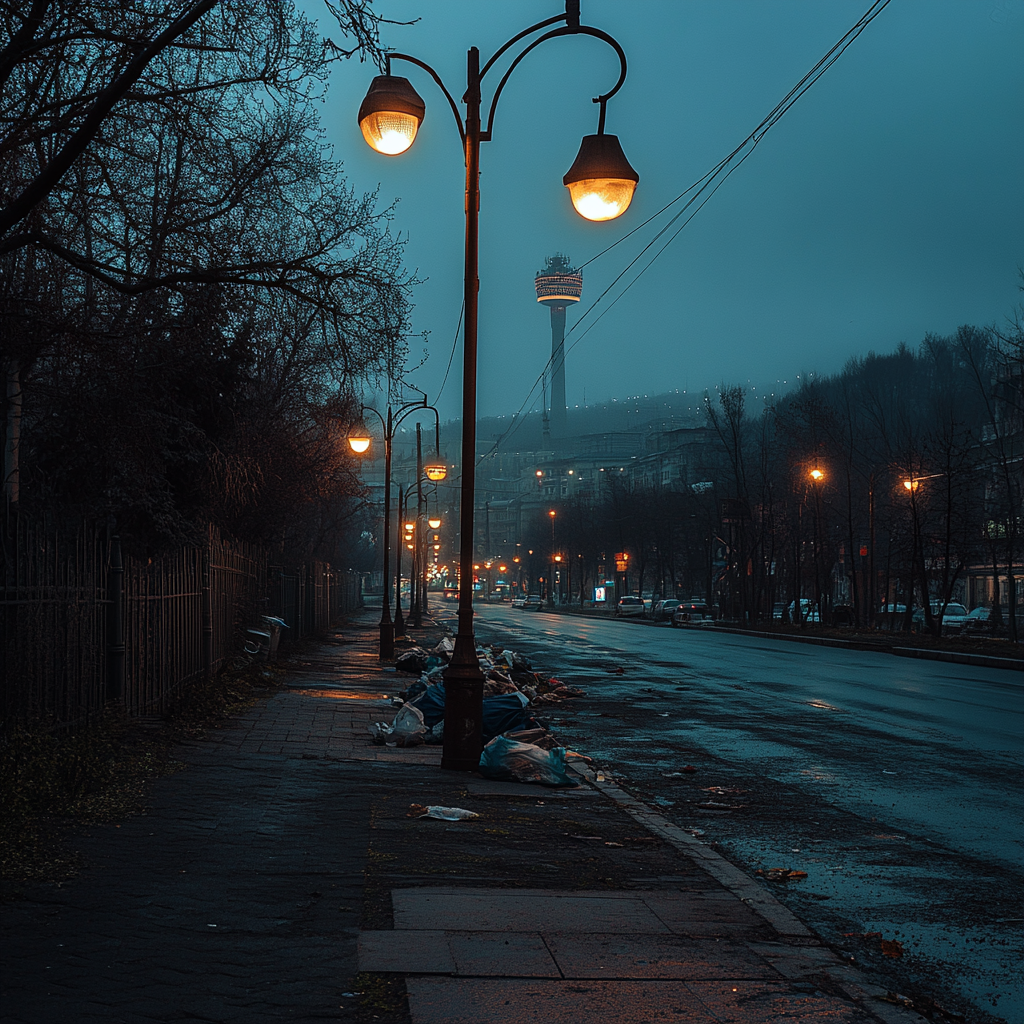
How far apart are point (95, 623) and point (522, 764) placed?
4.34 meters

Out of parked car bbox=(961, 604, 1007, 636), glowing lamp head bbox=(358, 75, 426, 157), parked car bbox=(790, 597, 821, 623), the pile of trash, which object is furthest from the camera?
parked car bbox=(790, 597, 821, 623)

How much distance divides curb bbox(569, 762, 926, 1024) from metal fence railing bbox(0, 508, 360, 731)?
4.93 meters

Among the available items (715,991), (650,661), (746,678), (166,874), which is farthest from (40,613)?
(650,661)

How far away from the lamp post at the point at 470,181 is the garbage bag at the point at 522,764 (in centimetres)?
30

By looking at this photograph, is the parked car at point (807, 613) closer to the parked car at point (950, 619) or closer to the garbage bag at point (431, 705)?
the parked car at point (950, 619)

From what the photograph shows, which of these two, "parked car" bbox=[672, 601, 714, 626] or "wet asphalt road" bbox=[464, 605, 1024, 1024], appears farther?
"parked car" bbox=[672, 601, 714, 626]

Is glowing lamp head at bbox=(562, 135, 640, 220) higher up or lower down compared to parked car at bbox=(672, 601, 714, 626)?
→ higher up

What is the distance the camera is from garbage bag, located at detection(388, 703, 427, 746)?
1306cm

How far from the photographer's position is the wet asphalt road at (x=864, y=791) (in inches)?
242

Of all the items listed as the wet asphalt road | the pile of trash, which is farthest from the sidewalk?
the pile of trash

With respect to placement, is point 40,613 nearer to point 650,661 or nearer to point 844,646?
point 650,661

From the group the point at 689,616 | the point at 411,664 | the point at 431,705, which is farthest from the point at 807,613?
the point at 431,705

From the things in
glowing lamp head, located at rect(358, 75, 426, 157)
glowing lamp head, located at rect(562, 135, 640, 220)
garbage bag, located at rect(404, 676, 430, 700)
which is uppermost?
glowing lamp head, located at rect(358, 75, 426, 157)

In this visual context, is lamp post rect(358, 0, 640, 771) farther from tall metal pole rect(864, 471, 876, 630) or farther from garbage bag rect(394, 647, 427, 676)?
tall metal pole rect(864, 471, 876, 630)
